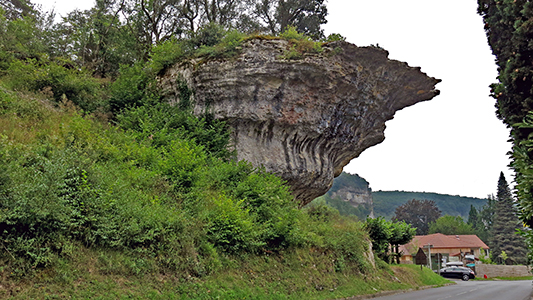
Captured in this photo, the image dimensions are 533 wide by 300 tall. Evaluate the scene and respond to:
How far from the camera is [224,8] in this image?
26266 millimetres

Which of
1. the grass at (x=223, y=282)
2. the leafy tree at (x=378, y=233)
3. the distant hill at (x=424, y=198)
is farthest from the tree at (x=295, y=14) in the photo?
the distant hill at (x=424, y=198)

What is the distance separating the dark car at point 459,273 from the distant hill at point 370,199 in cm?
6249

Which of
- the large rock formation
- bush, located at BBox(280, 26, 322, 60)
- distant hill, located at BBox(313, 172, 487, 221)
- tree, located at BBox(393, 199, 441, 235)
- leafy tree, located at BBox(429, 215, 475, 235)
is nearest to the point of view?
bush, located at BBox(280, 26, 322, 60)

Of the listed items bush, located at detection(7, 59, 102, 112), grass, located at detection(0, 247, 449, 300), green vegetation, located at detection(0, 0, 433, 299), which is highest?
bush, located at detection(7, 59, 102, 112)

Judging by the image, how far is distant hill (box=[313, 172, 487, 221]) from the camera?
117625mm

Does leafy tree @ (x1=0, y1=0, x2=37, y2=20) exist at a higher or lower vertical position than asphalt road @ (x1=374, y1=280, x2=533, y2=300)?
higher

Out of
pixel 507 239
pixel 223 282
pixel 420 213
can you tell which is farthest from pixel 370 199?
pixel 223 282

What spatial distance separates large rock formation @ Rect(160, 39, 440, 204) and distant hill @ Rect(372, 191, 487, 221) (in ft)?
478

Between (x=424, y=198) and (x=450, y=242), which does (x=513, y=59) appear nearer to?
(x=450, y=242)

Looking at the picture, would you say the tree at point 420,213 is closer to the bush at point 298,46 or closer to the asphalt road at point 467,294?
the asphalt road at point 467,294

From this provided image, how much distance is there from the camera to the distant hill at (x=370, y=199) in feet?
386

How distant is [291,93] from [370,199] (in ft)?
428

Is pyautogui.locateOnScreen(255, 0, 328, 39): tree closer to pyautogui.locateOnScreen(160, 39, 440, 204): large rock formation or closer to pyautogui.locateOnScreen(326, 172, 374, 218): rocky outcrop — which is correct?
pyautogui.locateOnScreen(160, 39, 440, 204): large rock formation

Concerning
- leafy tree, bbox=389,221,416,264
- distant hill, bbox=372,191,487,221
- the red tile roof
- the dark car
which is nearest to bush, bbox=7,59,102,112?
leafy tree, bbox=389,221,416,264
